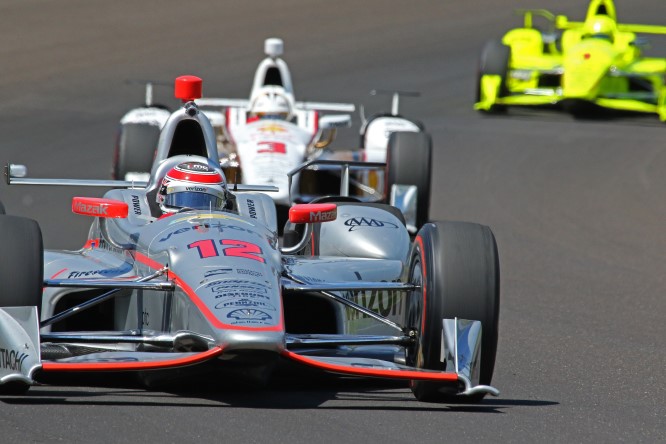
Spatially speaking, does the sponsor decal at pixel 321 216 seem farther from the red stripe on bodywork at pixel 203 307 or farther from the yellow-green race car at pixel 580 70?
the yellow-green race car at pixel 580 70

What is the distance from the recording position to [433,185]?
57.9 ft

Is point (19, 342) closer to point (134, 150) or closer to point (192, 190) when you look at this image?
point (192, 190)

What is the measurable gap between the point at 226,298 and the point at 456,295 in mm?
1221

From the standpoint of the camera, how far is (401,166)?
45.0 feet

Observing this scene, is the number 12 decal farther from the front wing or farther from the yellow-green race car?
the yellow-green race car

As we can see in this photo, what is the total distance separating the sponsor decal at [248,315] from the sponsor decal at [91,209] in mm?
1381

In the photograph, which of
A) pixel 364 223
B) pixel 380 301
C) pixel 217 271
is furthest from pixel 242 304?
pixel 364 223

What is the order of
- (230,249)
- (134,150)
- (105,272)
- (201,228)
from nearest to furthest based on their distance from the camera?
(230,249) → (201,228) → (105,272) → (134,150)

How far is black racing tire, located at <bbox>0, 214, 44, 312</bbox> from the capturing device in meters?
7.51

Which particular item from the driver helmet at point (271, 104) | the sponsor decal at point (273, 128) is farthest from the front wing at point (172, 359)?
the driver helmet at point (271, 104)

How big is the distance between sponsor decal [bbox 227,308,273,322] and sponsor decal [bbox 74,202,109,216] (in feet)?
4.53

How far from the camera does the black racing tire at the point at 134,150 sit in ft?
A: 45.5

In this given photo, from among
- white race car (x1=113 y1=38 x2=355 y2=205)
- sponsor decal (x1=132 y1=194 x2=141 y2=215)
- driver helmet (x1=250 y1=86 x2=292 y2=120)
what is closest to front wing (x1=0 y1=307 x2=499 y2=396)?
sponsor decal (x1=132 y1=194 x2=141 y2=215)

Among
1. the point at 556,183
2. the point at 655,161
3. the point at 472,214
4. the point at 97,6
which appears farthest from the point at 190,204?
the point at 97,6
